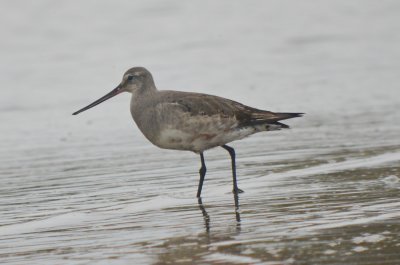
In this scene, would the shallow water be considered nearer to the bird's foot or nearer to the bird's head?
the bird's foot

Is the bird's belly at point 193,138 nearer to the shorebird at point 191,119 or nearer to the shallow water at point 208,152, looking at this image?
the shorebird at point 191,119

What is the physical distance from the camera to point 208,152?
9.29 metres

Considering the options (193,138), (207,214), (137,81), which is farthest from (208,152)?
(207,214)

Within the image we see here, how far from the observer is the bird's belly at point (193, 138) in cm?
730

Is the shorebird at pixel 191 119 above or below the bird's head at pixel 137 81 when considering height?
below

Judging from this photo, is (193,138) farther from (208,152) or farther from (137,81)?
(208,152)

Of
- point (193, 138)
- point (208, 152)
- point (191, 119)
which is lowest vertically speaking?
point (208, 152)

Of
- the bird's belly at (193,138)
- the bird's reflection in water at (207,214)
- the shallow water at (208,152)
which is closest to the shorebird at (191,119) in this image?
the bird's belly at (193,138)

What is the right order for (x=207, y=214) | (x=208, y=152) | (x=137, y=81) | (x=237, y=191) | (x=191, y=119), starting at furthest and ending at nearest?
(x=208, y=152) < (x=137, y=81) < (x=191, y=119) < (x=237, y=191) < (x=207, y=214)

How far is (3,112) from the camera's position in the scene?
12.6 meters

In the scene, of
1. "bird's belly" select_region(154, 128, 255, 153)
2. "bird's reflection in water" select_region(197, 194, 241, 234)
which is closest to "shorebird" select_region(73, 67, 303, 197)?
"bird's belly" select_region(154, 128, 255, 153)

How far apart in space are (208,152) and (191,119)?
1.95 meters

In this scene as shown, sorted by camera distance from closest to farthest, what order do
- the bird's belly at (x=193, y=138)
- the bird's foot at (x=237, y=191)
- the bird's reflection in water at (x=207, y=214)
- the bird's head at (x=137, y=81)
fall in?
the bird's reflection in water at (x=207, y=214), the bird's foot at (x=237, y=191), the bird's belly at (x=193, y=138), the bird's head at (x=137, y=81)

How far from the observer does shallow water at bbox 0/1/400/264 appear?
17.6 feet
